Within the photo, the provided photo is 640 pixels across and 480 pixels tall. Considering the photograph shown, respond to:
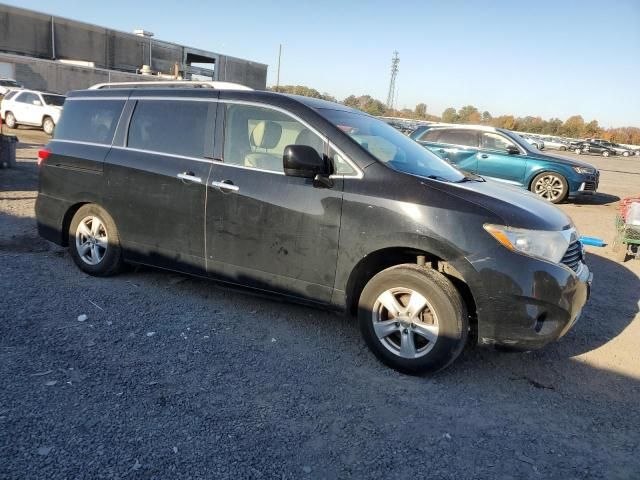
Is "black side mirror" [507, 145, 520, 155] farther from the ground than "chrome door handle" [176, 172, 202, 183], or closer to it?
farther from the ground

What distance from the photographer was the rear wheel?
787 inches

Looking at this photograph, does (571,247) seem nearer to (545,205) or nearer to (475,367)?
(545,205)

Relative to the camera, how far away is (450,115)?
95125 mm

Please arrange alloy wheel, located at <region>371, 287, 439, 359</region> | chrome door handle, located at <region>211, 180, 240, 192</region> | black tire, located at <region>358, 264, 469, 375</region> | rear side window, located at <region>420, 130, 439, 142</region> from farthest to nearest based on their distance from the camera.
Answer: rear side window, located at <region>420, 130, 439, 142</region>, chrome door handle, located at <region>211, 180, 240, 192</region>, alloy wheel, located at <region>371, 287, 439, 359</region>, black tire, located at <region>358, 264, 469, 375</region>

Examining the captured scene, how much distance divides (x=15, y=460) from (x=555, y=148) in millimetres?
56498

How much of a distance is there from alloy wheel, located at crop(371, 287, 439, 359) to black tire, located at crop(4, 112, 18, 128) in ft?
69.1

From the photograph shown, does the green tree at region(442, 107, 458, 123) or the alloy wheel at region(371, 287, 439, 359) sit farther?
the green tree at region(442, 107, 458, 123)

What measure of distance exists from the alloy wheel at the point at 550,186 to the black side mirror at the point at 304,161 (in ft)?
32.1

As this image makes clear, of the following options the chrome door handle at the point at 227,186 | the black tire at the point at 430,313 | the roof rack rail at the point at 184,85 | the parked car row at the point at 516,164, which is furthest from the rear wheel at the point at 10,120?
the black tire at the point at 430,313

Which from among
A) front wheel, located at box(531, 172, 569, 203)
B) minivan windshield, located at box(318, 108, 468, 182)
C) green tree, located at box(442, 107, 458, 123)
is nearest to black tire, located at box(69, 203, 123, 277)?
minivan windshield, located at box(318, 108, 468, 182)

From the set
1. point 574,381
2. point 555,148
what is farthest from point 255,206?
point 555,148

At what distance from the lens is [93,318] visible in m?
4.16

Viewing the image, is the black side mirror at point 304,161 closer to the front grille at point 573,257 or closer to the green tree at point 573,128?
the front grille at point 573,257

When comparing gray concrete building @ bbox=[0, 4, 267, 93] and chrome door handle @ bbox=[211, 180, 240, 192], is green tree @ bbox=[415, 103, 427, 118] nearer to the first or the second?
gray concrete building @ bbox=[0, 4, 267, 93]
